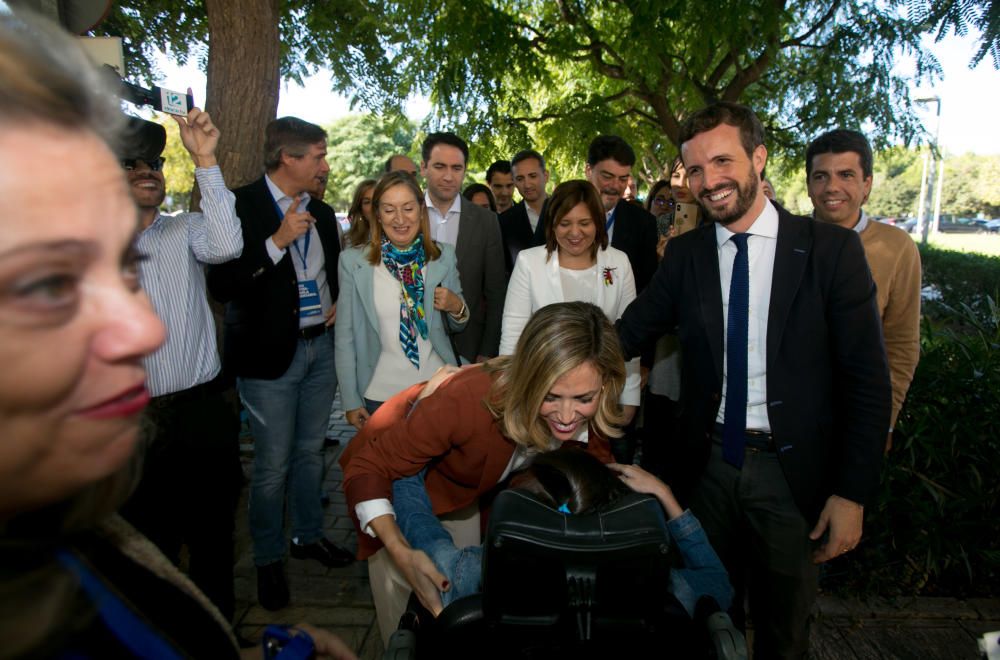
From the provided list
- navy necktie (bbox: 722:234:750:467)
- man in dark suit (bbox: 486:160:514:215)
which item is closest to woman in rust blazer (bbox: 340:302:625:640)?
navy necktie (bbox: 722:234:750:467)

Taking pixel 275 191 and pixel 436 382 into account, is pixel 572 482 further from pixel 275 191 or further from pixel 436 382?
pixel 275 191

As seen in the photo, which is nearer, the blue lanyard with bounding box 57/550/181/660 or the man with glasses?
the blue lanyard with bounding box 57/550/181/660

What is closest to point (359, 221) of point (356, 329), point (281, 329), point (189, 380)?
point (356, 329)

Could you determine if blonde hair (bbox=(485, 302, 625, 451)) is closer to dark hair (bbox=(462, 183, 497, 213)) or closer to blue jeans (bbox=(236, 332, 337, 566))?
blue jeans (bbox=(236, 332, 337, 566))

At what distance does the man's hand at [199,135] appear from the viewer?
2.61m

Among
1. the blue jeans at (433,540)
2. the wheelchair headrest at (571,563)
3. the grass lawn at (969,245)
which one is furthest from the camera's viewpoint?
the grass lawn at (969,245)

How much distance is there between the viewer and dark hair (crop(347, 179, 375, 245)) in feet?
12.5

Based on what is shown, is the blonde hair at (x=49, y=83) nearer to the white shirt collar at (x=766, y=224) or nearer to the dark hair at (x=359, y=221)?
the white shirt collar at (x=766, y=224)

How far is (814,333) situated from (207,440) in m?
2.48

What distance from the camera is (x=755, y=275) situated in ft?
7.52

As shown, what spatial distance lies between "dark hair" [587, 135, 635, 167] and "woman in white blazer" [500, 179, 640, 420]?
1160 millimetres

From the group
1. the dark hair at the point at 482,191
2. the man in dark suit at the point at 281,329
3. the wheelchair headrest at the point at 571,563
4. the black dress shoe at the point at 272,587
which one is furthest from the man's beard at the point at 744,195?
the dark hair at the point at 482,191

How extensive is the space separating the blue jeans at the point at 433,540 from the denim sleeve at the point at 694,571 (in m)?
0.57

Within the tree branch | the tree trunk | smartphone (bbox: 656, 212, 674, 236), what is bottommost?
smartphone (bbox: 656, 212, 674, 236)
